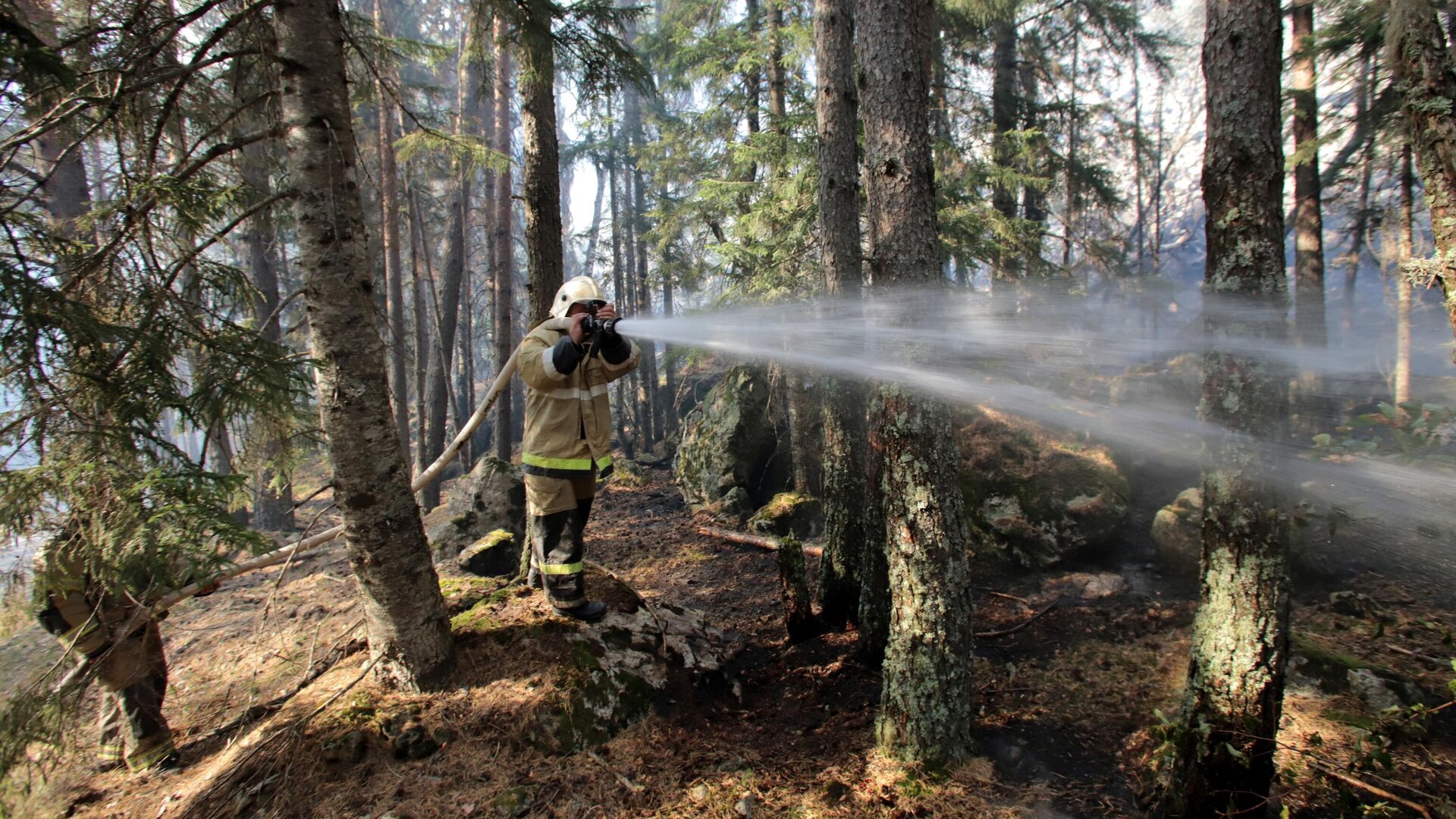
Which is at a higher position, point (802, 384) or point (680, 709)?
point (802, 384)

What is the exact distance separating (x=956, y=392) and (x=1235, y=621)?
2.14 m

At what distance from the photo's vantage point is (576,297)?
4.55 metres

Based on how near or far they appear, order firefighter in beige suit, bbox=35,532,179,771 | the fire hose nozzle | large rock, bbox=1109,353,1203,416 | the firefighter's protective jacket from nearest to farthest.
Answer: firefighter in beige suit, bbox=35,532,179,771 < the fire hose nozzle < the firefighter's protective jacket < large rock, bbox=1109,353,1203,416

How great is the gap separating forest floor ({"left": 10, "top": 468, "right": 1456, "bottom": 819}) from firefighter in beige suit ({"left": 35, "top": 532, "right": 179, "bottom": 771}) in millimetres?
145

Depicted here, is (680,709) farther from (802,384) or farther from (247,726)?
(802,384)

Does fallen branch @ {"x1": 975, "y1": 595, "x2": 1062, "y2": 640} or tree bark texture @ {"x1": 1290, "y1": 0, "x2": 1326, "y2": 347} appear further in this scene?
tree bark texture @ {"x1": 1290, "y1": 0, "x2": 1326, "y2": 347}

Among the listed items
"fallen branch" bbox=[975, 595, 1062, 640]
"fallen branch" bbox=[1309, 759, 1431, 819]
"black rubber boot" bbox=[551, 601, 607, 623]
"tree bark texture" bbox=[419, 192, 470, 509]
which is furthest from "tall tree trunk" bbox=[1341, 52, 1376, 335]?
"tree bark texture" bbox=[419, 192, 470, 509]

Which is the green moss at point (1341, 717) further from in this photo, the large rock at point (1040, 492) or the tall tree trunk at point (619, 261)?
the tall tree trunk at point (619, 261)

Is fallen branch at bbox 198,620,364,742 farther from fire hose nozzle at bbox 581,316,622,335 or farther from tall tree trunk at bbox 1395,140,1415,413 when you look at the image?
tall tree trunk at bbox 1395,140,1415,413

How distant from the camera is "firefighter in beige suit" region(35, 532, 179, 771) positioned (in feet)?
12.7

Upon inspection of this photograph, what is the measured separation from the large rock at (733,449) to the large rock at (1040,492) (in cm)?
434

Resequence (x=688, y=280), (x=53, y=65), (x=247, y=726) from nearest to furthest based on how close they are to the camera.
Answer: (x=53, y=65) < (x=247, y=726) < (x=688, y=280)

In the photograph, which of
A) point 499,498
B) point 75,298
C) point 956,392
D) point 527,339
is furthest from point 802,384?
point 75,298

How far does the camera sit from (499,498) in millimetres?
9242
